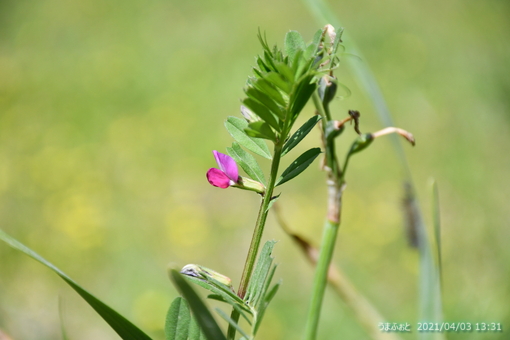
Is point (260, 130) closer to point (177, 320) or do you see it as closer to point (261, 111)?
point (261, 111)

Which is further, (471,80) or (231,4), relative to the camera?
(231,4)

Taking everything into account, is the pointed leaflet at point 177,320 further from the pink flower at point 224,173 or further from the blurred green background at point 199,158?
the blurred green background at point 199,158

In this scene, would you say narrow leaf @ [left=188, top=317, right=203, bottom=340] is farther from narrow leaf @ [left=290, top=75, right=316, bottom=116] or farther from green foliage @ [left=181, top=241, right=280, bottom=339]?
narrow leaf @ [left=290, top=75, right=316, bottom=116]

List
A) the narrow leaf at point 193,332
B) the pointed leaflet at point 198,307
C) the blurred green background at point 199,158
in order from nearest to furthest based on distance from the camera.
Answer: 1. the pointed leaflet at point 198,307
2. the narrow leaf at point 193,332
3. the blurred green background at point 199,158

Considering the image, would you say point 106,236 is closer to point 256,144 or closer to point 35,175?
point 35,175

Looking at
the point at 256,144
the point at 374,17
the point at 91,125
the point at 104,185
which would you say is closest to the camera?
the point at 256,144

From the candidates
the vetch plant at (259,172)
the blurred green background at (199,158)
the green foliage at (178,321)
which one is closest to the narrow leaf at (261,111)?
the vetch plant at (259,172)

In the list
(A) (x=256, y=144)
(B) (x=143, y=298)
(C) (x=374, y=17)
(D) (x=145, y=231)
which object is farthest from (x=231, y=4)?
(A) (x=256, y=144)

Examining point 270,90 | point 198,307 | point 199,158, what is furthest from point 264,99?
point 199,158
